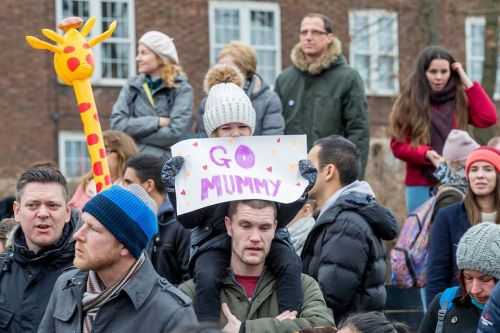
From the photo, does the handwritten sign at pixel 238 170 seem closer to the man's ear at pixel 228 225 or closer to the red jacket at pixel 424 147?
the man's ear at pixel 228 225

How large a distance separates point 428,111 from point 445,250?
2.56 meters

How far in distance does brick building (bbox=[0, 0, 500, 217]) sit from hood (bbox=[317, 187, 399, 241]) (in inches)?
692

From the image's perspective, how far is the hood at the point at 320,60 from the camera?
11.6 m

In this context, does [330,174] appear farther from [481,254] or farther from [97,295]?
[97,295]

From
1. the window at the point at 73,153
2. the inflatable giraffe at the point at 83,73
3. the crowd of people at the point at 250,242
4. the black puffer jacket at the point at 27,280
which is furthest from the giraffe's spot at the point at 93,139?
the window at the point at 73,153

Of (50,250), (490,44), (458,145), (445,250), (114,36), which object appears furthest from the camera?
(114,36)

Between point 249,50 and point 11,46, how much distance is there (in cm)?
1768

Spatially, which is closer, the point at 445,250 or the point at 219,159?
the point at 219,159

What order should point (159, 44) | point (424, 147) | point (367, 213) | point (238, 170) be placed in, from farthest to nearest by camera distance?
point (159, 44)
point (424, 147)
point (367, 213)
point (238, 170)

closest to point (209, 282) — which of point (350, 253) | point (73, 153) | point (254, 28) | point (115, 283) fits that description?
point (115, 283)

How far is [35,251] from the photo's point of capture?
7.64m

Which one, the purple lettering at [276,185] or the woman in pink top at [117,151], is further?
the woman in pink top at [117,151]

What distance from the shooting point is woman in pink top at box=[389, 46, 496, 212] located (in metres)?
11.5

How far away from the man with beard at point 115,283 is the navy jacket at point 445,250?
10.3 ft
